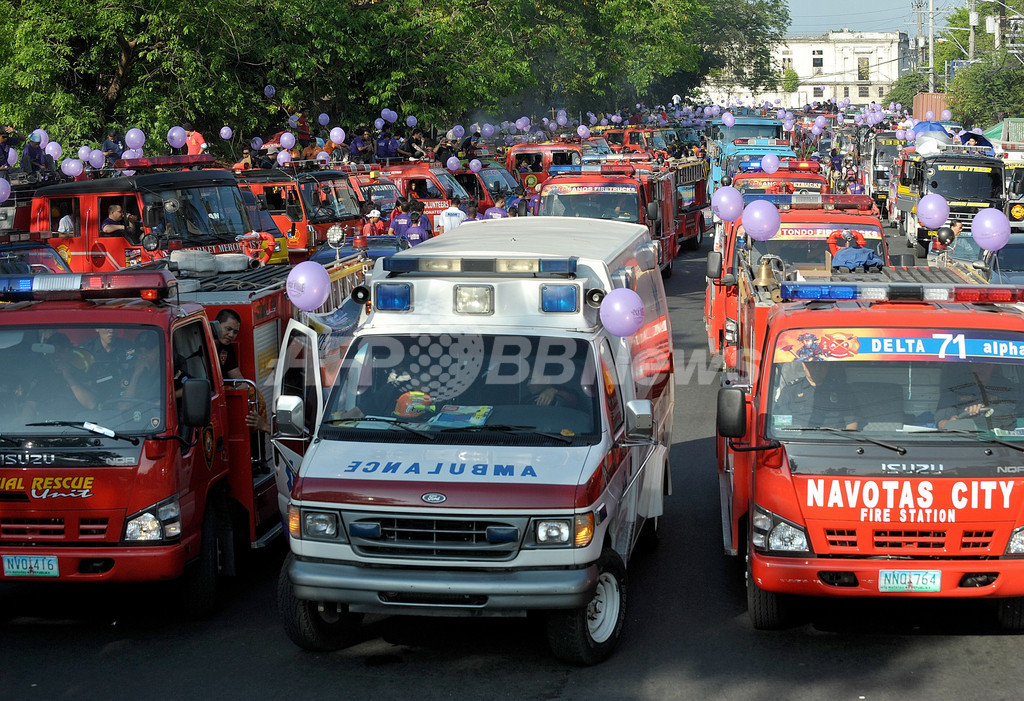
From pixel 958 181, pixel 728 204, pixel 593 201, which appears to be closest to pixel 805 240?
pixel 728 204

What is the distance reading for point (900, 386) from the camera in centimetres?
753

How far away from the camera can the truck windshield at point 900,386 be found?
7.34m

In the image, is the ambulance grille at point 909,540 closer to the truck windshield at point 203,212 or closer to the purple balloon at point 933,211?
the purple balloon at point 933,211

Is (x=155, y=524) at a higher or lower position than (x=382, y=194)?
lower

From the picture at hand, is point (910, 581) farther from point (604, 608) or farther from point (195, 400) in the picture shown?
point (195, 400)

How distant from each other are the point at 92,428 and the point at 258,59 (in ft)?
79.3

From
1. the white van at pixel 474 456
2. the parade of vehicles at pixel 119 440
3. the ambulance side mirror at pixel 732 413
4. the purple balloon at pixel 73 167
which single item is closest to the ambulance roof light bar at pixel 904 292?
the ambulance side mirror at pixel 732 413

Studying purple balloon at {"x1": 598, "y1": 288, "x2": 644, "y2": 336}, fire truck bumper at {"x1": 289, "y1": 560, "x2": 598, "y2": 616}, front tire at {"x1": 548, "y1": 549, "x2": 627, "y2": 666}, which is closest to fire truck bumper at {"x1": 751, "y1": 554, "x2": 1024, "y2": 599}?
front tire at {"x1": 548, "y1": 549, "x2": 627, "y2": 666}

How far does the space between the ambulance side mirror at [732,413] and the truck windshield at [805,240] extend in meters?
8.03

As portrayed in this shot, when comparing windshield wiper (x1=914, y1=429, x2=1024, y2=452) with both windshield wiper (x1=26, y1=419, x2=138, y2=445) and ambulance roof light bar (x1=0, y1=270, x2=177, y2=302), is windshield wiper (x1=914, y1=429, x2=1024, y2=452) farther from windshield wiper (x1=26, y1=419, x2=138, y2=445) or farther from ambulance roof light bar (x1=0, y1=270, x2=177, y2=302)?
ambulance roof light bar (x1=0, y1=270, x2=177, y2=302)

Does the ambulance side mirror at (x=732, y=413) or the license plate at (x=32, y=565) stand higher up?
the ambulance side mirror at (x=732, y=413)

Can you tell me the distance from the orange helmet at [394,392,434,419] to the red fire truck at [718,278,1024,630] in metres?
1.71

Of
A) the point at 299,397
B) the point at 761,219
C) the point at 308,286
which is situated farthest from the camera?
the point at 761,219

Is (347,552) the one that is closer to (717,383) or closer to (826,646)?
(826,646)
